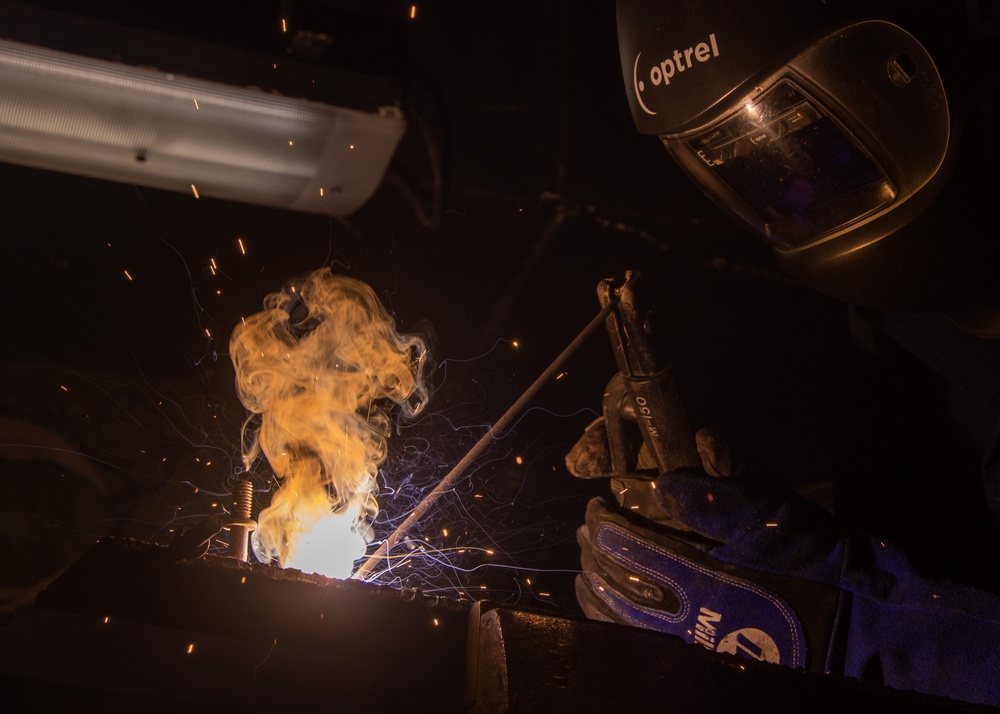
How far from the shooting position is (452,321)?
280 cm

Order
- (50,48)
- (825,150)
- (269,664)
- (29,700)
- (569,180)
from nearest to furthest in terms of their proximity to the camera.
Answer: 1. (29,700)
2. (269,664)
3. (50,48)
4. (825,150)
5. (569,180)

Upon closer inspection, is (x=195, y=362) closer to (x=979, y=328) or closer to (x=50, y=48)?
(x=50, y=48)

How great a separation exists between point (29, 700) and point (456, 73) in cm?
228

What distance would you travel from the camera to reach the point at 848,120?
190cm

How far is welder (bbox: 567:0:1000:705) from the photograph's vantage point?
175 centimetres

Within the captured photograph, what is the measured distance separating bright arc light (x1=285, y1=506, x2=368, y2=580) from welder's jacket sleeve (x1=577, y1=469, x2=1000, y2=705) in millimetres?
755

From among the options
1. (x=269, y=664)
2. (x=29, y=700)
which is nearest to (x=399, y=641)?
(x=269, y=664)

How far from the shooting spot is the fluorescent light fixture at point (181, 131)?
6.08ft

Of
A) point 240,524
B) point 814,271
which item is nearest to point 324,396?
point 240,524

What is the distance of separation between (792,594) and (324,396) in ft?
5.16

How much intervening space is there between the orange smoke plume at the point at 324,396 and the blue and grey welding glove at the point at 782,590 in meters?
0.85

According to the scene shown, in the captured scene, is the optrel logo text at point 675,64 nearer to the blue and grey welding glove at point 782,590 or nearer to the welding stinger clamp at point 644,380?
the welding stinger clamp at point 644,380

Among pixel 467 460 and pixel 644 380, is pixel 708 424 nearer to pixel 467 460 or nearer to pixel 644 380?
pixel 644 380

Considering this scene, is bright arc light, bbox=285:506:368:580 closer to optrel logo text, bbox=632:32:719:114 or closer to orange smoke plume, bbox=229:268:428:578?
orange smoke plume, bbox=229:268:428:578
